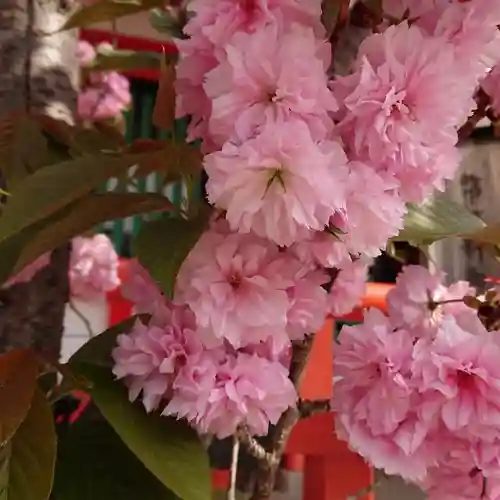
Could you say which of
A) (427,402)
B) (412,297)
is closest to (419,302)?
(412,297)

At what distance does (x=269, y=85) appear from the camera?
0.42 meters

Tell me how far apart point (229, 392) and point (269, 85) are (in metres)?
0.18

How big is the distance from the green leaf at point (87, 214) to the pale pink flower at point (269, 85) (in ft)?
0.38

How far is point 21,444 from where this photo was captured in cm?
49

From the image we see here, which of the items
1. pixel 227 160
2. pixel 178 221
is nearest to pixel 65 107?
pixel 178 221

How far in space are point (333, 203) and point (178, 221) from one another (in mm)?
137

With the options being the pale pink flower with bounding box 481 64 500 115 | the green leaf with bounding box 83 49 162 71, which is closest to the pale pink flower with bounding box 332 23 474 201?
the pale pink flower with bounding box 481 64 500 115

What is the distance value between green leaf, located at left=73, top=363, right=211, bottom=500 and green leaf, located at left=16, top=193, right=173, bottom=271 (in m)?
0.09

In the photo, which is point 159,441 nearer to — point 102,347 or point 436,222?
point 102,347

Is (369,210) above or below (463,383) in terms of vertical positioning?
above

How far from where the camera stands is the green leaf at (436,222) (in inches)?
21.2

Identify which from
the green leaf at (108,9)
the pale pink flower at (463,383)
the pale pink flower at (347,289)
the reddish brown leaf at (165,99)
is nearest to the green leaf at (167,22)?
the green leaf at (108,9)

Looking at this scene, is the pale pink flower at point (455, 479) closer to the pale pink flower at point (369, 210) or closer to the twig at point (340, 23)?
the pale pink flower at point (369, 210)

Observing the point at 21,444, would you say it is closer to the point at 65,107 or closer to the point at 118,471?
the point at 118,471
